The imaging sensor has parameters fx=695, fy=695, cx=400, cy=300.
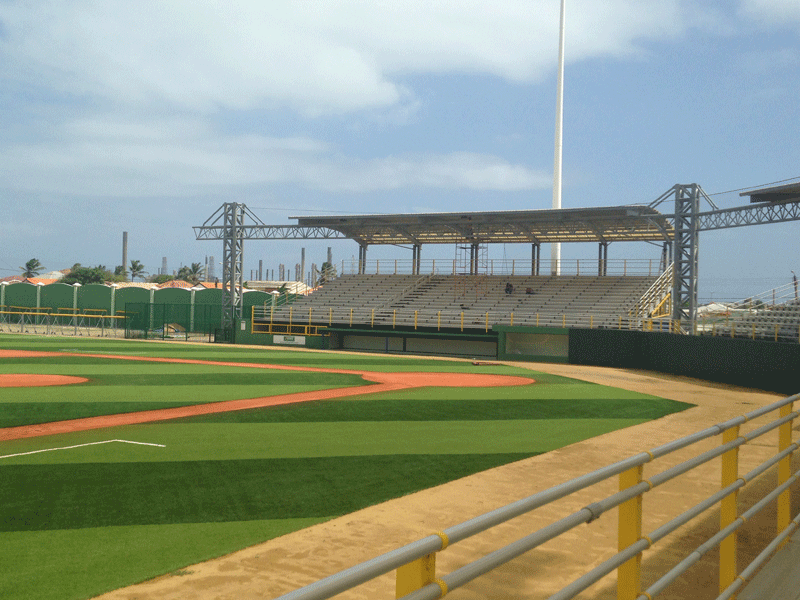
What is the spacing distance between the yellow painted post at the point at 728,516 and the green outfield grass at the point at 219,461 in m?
4.07

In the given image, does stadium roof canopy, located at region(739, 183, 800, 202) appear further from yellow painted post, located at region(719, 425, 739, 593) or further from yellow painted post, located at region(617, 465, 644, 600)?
yellow painted post, located at region(617, 465, 644, 600)

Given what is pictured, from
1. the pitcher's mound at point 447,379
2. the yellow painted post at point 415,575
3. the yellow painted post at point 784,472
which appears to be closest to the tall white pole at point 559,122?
the pitcher's mound at point 447,379

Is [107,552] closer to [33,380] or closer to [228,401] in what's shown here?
[228,401]

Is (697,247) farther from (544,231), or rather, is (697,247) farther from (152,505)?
(152,505)

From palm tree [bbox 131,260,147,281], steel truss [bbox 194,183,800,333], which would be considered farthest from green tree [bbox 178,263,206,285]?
steel truss [bbox 194,183,800,333]

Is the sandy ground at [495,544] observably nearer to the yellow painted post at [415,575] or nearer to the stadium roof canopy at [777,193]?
the yellow painted post at [415,575]

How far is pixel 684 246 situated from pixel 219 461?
92.0 ft

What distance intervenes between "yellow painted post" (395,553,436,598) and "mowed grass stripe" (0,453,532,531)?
5461 millimetres

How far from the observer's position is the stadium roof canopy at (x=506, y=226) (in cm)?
3881

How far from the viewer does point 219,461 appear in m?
9.91

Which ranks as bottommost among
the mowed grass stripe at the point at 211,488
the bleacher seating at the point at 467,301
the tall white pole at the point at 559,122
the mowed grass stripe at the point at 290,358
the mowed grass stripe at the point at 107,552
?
the mowed grass stripe at the point at 290,358

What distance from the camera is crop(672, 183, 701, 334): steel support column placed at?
31.9 m

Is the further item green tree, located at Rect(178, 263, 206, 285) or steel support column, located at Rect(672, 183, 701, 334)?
green tree, located at Rect(178, 263, 206, 285)

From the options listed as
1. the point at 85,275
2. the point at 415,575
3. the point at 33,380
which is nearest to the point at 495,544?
the point at 415,575
